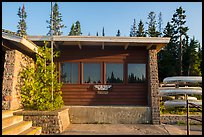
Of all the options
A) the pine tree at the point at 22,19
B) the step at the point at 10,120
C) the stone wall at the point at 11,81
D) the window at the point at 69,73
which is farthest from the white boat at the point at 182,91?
the pine tree at the point at 22,19

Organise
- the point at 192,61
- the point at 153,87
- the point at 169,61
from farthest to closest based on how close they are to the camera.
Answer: the point at 169,61 < the point at 192,61 < the point at 153,87

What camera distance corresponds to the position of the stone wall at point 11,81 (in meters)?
8.04

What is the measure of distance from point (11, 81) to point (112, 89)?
13.8 feet

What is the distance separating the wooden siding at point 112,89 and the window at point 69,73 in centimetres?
18

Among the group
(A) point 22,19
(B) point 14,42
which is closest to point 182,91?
(B) point 14,42

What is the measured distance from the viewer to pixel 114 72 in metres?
10.7

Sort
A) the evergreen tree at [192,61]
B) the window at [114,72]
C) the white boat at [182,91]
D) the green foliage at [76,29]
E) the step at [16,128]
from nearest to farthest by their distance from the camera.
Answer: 1. the step at [16,128]
2. the window at [114,72]
3. the white boat at [182,91]
4. the evergreen tree at [192,61]
5. the green foliage at [76,29]

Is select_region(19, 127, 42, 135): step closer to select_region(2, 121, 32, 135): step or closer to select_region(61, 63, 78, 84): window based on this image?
select_region(2, 121, 32, 135): step

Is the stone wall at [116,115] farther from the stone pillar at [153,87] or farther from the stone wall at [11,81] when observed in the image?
the stone wall at [11,81]

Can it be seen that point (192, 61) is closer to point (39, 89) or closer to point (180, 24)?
point (180, 24)

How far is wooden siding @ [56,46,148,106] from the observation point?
10.6 meters

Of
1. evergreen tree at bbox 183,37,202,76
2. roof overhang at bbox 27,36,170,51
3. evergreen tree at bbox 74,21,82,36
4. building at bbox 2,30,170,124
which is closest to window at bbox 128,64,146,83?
building at bbox 2,30,170,124

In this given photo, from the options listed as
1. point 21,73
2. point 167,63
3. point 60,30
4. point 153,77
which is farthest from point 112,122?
point 60,30

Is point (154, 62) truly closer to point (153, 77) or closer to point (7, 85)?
Answer: point (153, 77)
